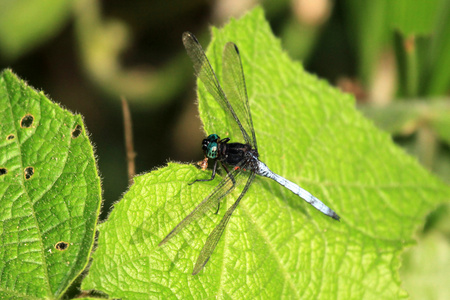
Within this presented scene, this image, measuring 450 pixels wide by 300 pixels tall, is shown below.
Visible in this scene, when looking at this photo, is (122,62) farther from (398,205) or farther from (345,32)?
(398,205)

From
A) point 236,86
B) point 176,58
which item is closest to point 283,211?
point 236,86

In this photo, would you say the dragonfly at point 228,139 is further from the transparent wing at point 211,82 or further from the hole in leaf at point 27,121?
the hole in leaf at point 27,121

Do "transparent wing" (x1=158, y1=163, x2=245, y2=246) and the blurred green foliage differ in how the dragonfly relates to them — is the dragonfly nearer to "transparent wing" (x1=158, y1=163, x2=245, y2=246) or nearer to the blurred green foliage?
"transparent wing" (x1=158, y1=163, x2=245, y2=246)

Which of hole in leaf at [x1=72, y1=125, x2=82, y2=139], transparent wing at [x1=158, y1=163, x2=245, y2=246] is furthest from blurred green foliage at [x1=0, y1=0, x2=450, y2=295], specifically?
hole in leaf at [x1=72, y1=125, x2=82, y2=139]

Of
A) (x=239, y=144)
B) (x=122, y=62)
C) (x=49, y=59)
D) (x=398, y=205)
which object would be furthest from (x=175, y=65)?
(x=398, y=205)

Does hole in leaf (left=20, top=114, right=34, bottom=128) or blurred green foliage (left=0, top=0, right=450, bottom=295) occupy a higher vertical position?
blurred green foliage (left=0, top=0, right=450, bottom=295)

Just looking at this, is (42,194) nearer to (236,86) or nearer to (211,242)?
Answer: (211,242)
